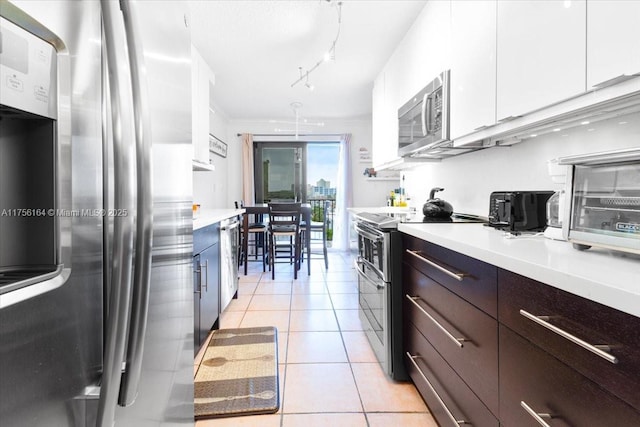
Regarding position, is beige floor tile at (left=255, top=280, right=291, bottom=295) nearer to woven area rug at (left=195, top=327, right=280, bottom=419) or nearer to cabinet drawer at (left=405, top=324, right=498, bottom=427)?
woven area rug at (left=195, top=327, right=280, bottom=419)

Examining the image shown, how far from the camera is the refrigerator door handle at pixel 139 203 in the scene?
0.56m

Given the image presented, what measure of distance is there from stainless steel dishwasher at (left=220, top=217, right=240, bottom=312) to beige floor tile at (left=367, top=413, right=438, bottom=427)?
1.54 metres

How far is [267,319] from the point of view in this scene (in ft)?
8.91

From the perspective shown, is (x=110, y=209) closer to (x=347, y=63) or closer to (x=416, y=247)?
(x=416, y=247)

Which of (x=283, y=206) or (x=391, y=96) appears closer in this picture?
(x=391, y=96)

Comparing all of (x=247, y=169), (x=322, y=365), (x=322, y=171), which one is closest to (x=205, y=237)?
(x=322, y=365)

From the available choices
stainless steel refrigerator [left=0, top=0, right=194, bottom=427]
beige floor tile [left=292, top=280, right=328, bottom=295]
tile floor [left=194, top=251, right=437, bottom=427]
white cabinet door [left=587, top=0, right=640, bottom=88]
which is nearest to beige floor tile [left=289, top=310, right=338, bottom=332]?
tile floor [left=194, top=251, right=437, bottom=427]

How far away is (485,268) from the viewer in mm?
990

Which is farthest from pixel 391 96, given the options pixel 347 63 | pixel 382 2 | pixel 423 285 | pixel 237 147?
pixel 237 147

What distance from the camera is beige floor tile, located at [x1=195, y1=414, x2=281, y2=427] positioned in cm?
147

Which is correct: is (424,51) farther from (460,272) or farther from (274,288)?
(274,288)

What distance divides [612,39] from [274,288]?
3355 mm

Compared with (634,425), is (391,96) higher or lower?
higher

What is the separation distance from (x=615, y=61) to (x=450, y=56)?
1.11 m
